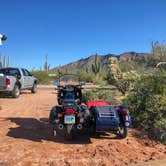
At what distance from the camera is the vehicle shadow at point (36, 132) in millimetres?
7340

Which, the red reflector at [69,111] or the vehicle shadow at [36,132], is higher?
the red reflector at [69,111]

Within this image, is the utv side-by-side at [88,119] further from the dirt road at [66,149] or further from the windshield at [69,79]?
the windshield at [69,79]

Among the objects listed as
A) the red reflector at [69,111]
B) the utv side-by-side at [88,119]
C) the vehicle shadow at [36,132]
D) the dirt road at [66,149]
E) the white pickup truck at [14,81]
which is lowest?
the dirt road at [66,149]

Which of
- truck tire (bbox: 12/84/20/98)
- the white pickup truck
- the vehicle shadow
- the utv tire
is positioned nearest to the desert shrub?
the utv tire

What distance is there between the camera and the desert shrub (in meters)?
8.26

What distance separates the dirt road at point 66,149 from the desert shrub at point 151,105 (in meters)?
0.45

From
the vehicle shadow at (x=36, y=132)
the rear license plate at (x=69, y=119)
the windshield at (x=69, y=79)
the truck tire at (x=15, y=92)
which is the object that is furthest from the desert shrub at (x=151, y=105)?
the truck tire at (x=15, y=92)

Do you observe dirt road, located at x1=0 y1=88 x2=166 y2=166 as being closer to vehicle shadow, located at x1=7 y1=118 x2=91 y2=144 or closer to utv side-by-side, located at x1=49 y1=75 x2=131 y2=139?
vehicle shadow, located at x1=7 y1=118 x2=91 y2=144

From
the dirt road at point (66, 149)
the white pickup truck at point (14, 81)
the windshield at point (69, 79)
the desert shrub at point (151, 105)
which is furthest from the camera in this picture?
the white pickup truck at point (14, 81)

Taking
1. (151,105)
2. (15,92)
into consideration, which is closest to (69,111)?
(151,105)

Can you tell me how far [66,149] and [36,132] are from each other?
1.69 meters

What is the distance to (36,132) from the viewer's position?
8.00 m

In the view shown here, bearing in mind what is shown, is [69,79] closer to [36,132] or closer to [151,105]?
[36,132]

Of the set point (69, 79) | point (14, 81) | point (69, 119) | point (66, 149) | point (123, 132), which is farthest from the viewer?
point (14, 81)
